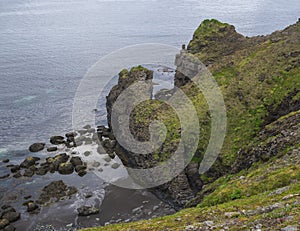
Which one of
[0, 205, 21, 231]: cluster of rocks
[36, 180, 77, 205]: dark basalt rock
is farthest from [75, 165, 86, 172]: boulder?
[0, 205, 21, 231]: cluster of rocks

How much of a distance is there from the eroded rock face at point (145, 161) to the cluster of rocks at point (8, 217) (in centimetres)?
2114

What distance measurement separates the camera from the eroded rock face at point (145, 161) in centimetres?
4709

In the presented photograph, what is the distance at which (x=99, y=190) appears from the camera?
182 ft

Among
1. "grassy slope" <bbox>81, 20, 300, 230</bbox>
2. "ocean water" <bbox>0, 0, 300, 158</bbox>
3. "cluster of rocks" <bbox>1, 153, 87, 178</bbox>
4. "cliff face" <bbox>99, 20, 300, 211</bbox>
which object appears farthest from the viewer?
"ocean water" <bbox>0, 0, 300, 158</bbox>

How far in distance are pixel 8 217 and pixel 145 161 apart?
2276cm

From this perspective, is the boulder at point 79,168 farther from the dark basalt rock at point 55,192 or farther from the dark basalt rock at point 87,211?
the dark basalt rock at point 87,211

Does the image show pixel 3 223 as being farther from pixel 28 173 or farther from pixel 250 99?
pixel 250 99

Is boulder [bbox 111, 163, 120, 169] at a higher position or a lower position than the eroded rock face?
lower

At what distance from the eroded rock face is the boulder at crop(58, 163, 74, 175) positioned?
368 inches

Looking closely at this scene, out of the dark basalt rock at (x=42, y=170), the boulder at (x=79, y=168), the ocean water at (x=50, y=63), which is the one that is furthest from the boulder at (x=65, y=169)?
the ocean water at (x=50, y=63)

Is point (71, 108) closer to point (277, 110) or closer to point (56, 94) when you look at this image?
point (56, 94)

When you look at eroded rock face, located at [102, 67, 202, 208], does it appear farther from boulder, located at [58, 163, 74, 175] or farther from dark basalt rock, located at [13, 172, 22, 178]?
dark basalt rock, located at [13, 172, 22, 178]

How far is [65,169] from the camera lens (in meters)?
61.6

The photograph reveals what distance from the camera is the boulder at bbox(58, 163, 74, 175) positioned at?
61.4m
